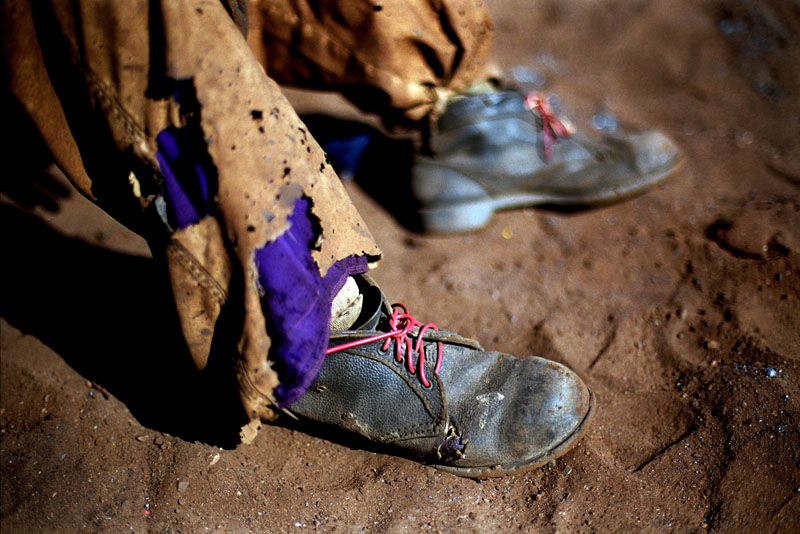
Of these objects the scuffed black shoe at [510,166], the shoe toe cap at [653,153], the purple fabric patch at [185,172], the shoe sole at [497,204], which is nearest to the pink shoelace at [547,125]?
the scuffed black shoe at [510,166]

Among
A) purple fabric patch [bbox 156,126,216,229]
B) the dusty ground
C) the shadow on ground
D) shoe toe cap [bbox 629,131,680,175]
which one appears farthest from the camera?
shoe toe cap [bbox 629,131,680,175]

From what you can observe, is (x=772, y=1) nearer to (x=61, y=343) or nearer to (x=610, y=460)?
(x=610, y=460)

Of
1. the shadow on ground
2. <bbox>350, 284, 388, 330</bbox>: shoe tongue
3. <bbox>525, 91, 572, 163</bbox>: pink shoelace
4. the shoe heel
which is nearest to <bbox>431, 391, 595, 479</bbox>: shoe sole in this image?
<bbox>350, 284, 388, 330</bbox>: shoe tongue

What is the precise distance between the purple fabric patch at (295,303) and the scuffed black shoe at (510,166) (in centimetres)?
101

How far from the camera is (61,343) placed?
1.68 metres

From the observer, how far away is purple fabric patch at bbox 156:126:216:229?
1065mm

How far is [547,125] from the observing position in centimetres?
215

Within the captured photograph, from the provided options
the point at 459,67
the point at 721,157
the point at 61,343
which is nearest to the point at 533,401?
the point at 459,67

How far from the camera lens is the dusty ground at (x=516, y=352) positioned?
4.24ft

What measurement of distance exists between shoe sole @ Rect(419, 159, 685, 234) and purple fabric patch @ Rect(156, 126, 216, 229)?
113 centimetres

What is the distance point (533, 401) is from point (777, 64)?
2.58 meters

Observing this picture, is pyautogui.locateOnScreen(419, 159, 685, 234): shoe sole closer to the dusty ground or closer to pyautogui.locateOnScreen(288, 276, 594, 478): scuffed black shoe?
the dusty ground

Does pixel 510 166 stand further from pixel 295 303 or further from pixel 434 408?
pixel 295 303

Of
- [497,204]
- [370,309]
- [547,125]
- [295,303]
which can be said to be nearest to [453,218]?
[497,204]
